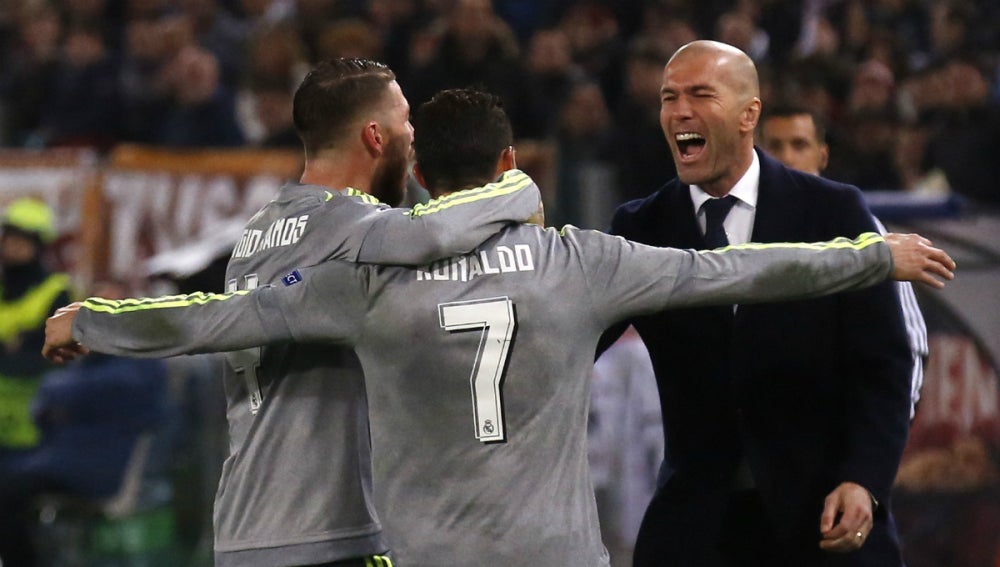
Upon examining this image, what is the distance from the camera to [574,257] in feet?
12.1

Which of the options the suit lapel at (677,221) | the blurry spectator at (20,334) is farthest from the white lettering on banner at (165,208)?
the suit lapel at (677,221)

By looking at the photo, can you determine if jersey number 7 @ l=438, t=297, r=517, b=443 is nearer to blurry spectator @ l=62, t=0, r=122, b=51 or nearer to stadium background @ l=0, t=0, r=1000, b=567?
stadium background @ l=0, t=0, r=1000, b=567

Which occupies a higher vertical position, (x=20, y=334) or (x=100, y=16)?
(x=100, y=16)

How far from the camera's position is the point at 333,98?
4016 mm

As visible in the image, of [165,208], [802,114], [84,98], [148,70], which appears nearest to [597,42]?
[165,208]

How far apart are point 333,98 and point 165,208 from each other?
6078 millimetres

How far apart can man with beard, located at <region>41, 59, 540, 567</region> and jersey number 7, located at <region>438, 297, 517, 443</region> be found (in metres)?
0.23

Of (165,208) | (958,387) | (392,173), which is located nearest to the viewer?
(392,173)

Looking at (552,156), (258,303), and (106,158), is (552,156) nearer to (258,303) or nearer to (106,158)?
(106,158)

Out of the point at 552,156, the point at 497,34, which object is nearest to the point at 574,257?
the point at 552,156

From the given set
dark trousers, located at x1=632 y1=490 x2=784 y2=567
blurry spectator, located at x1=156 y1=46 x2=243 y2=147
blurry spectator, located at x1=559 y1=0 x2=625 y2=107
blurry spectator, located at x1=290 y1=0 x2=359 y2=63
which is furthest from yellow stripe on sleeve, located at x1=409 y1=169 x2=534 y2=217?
blurry spectator, located at x1=290 y1=0 x2=359 y2=63

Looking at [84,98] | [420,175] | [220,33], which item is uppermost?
[220,33]

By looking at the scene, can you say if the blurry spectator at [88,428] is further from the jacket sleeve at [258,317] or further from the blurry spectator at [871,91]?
the jacket sleeve at [258,317]

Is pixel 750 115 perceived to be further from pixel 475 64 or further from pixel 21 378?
pixel 475 64
